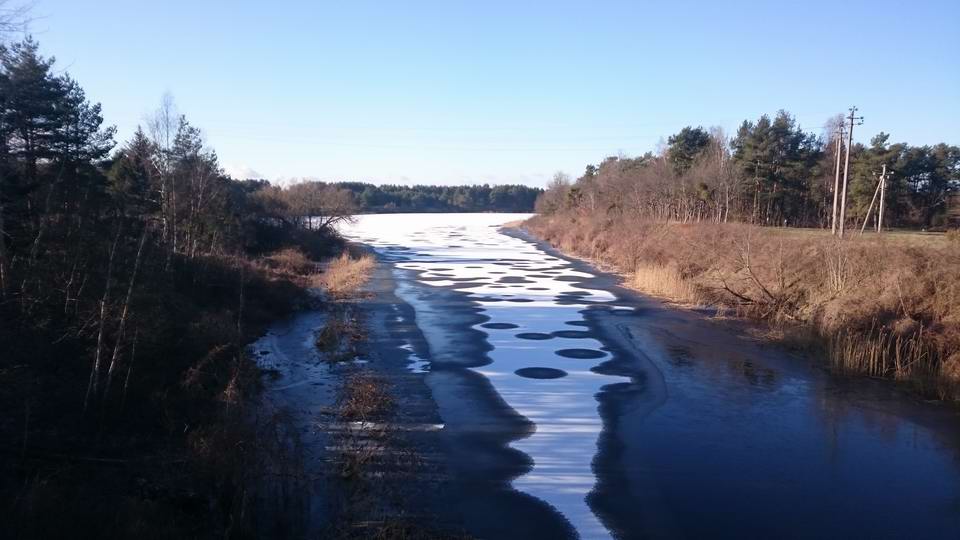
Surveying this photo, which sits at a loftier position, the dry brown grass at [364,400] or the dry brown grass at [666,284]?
the dry brown grass at [666,284]

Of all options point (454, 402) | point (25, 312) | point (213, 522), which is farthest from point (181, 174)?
point (213, 522)

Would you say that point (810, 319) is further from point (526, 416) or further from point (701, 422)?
point (526, 416)

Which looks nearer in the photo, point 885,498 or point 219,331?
point 885,498

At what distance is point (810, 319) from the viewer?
757 inches

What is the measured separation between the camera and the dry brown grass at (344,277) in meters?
28.5

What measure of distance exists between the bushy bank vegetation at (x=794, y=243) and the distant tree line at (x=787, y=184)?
12 cm

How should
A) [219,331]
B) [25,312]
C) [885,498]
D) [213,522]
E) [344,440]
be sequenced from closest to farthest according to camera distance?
[213,522] < [885,498] < [344,440] < [25,312] < [219,331]

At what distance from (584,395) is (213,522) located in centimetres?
776

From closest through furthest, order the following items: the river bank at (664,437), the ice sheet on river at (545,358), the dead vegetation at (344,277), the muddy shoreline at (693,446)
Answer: the muddy shoreline at (693,446)
the river bank at (664,437)
the ice sheet on river at (545,358)
the dead vegetation at (344,277)

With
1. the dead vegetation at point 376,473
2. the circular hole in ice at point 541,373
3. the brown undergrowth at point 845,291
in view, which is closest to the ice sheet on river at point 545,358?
the circular hole in ice at point 541,373

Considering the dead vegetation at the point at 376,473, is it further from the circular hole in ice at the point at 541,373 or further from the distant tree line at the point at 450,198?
the distant tree line at the point at 450,198

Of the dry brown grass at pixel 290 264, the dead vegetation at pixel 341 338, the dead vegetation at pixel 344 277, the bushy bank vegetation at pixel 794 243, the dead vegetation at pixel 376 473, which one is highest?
Result: the bushy bank vegetation at pixel 794 243

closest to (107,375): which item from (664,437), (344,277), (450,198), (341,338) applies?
(341,338)

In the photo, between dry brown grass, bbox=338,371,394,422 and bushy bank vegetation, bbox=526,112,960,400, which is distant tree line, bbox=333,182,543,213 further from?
dry brown grass, bbox=338,371,394,422
